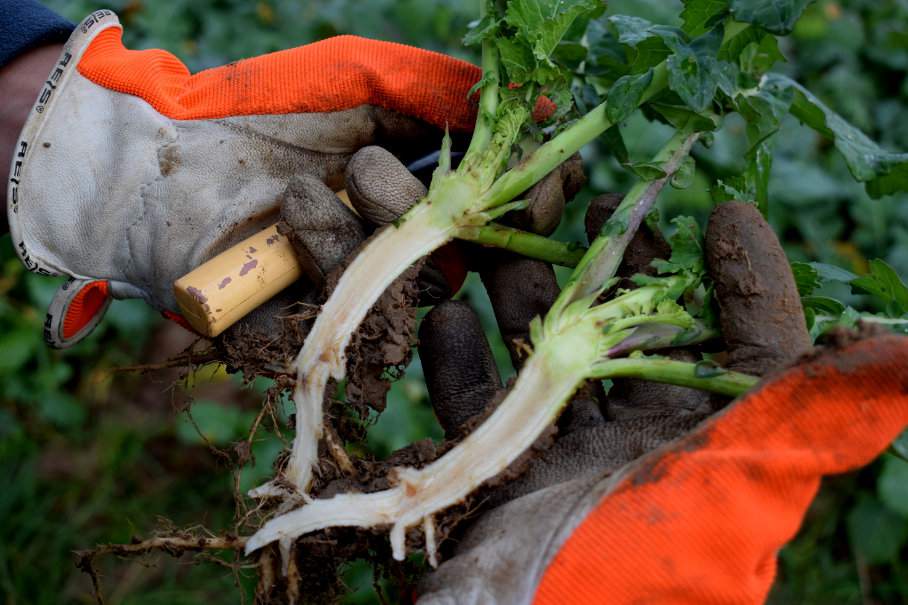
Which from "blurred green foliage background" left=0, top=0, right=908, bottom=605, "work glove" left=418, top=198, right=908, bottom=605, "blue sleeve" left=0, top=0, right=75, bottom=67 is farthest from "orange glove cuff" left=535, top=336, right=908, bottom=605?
"blue sleeve" left=0, top=0, right=75, bottom=67

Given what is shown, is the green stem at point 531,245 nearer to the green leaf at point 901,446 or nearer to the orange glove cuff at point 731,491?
the orange glove cuff at point 731,491

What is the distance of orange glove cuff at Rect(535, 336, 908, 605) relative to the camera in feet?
4.69

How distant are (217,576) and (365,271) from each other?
1940 mm

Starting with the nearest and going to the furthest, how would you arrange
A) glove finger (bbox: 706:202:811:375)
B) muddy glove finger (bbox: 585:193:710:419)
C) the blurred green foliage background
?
glove finger (bbox: 706:202:811:375)
muddy glove finger (bbox: 585:193:710:419)
the blurred green foliage background

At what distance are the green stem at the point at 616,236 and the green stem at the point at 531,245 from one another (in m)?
0.11

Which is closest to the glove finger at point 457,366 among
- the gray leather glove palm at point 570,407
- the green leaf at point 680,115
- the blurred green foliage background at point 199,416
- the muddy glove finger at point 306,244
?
the gray leather glove palm at point 570,407

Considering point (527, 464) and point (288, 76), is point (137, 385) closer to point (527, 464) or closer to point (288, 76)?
point (288, 76)

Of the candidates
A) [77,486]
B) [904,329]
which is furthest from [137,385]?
[904,329]

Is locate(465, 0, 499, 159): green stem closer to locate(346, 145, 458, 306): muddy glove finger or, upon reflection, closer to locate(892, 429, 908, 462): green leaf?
locate(346, 145, 458, 306): muddy glove finger

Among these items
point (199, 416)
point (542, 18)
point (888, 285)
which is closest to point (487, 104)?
point (542, 18)

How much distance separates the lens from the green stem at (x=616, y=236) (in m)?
1.87

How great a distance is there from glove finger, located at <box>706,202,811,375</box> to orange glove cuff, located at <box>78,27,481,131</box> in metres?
0.72

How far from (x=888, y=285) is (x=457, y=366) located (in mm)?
1012

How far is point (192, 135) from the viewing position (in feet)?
7.03
